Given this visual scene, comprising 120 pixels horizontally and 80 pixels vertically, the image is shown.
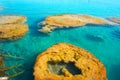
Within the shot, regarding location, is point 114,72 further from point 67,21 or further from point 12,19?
point 12,19

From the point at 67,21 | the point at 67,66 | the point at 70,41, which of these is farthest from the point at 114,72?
the point at 67,21

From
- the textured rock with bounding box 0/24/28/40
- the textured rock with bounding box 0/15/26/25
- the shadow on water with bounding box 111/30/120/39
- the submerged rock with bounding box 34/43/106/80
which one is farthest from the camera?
the textured rock with bounding box 0/15/26/25

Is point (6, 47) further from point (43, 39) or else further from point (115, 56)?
point (115, 56)

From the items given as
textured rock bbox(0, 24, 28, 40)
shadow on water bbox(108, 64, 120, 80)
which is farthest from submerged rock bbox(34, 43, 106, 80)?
textured rock bbox(0, 24, 28, 40)

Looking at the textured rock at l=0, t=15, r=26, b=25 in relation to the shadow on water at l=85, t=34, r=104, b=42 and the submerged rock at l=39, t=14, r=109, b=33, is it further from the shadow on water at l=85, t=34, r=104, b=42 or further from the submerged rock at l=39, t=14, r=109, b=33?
the shadow on water at l=85, t=34, r=104, b=42

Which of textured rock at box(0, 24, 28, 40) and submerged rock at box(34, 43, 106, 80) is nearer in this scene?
submerged rock at box(34, 43, 106, 80)

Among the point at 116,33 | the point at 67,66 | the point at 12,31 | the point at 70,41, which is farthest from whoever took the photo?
the point at 116,33
